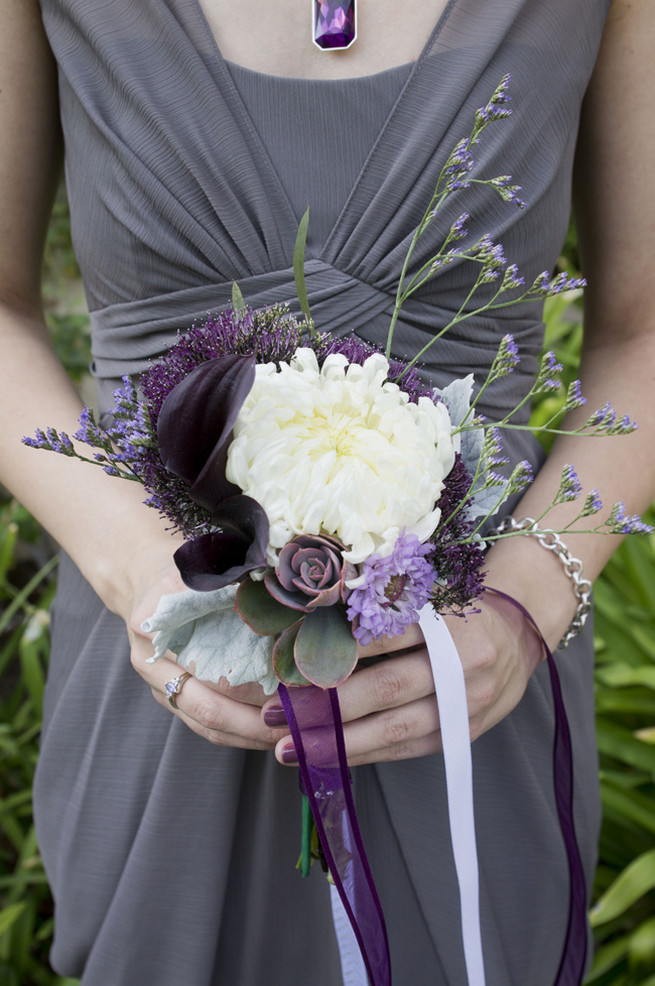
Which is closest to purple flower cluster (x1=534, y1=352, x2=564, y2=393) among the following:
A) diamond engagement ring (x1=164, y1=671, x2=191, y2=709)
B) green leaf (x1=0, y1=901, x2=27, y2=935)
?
diamond engagement ring (x1=164, y1=671, x2=191, y2=709)

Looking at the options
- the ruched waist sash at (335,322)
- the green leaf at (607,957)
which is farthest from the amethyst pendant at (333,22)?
the green leaf at (607,957)

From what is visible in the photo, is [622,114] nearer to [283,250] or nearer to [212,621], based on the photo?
[283,250]

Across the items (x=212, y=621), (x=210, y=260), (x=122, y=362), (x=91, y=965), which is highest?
(x=210, y=260)

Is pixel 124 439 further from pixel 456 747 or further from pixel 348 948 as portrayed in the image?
pixel 348 948

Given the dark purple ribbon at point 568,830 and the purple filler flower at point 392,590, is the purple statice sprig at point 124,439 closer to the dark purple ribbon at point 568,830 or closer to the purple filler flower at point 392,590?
the purple filler flower at point 392,590

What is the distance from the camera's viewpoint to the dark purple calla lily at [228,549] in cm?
56

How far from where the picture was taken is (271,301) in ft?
3.22

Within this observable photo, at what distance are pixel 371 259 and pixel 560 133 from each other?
33cm

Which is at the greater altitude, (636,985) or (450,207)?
(450,207)

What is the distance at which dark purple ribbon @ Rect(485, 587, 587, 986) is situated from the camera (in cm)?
90

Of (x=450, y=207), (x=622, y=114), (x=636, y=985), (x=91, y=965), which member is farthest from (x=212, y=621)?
(x=636, y=985)

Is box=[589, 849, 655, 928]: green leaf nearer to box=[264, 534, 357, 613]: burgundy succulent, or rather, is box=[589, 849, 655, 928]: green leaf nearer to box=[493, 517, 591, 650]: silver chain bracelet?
box=[493, 517, 591, 650]: silver chain bracelet

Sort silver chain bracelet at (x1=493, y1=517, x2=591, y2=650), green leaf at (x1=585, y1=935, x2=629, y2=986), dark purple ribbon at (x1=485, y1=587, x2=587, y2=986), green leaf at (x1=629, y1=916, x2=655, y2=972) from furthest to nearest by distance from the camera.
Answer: green leaf at (x1=585, y1=935, x2=629, y2=986) < green leaf at (x1=629, y1=916, x2=655, y2=972) < silver chain bracelet at (x1=493, y1=517, x2=591, y2=650) < dark purple ribbon at (x1=485, y1=587, x2=587, y2=986)

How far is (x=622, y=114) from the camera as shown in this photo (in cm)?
109
